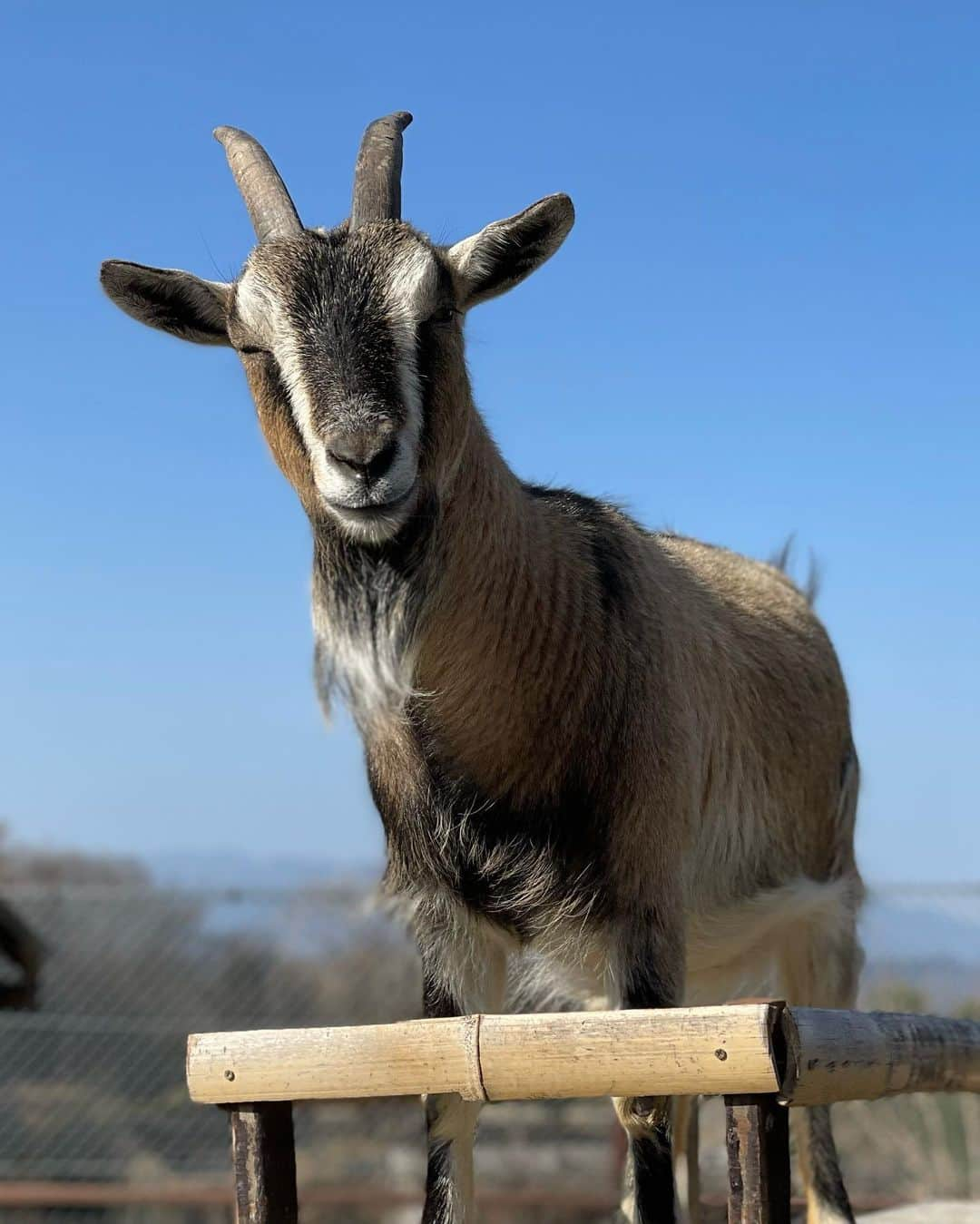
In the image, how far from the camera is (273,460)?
3.67 metres

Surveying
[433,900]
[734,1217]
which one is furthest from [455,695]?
[734,1217]

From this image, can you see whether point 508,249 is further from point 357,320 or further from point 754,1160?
point 754,1160

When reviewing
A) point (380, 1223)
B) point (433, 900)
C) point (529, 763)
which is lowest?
point (380, 1223)

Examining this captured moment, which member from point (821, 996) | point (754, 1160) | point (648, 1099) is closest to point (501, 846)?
point (648, 1099)

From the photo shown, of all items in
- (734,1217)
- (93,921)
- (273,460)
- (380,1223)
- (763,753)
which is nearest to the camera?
(734,1217)

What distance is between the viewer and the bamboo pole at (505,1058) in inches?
104

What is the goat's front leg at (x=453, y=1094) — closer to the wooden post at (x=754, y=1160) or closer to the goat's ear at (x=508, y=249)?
the wooden post at (x=754, y=1160)

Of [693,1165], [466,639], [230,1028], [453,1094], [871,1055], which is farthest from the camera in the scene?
[230,1028]

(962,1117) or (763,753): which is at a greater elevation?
(763,753)

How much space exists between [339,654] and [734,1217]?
4.89ft

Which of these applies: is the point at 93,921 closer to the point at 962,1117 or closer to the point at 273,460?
the point at 962,1117

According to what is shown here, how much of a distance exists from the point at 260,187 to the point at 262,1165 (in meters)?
2.32

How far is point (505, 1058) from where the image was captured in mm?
2879

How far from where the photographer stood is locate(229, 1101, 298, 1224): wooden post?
308cm
